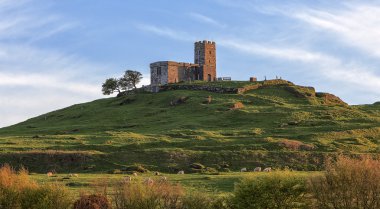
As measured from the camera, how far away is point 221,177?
67.3 m

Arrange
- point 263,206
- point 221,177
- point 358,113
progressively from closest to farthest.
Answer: point 263,206, point 221,177, point 358,113

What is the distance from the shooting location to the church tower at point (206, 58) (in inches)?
6594

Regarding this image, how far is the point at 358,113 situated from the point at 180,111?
126 ft

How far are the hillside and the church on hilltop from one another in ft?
30.7

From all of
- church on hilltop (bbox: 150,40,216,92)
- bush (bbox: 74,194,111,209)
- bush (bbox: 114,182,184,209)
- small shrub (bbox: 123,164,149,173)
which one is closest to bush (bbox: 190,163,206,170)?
small shrub (bbox: 123,164,149,173)

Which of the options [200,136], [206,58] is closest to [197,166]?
[200,136]

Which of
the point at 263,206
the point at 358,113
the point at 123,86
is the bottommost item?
the point at 263,206

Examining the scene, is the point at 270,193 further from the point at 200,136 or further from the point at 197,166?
the point at 200,136

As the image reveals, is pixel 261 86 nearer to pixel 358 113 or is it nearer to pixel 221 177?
pixel 358 113

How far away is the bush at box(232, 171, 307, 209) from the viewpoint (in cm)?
4272

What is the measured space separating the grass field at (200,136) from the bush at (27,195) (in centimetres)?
1327

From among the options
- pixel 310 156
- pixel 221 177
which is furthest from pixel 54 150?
pixel 310 156

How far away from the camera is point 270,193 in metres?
43.1

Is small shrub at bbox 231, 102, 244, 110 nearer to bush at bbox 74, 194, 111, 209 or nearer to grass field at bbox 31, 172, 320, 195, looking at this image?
grass field at bbox 31, 172, 320, 195
